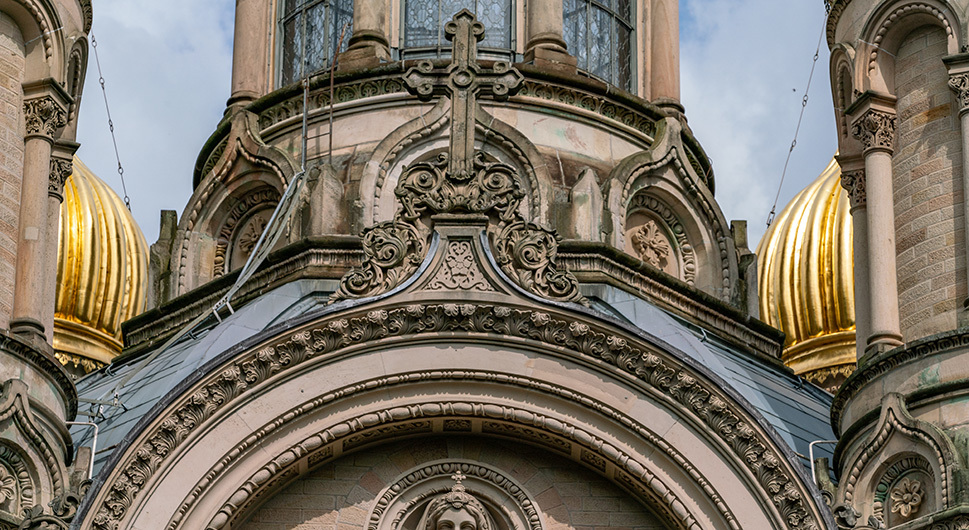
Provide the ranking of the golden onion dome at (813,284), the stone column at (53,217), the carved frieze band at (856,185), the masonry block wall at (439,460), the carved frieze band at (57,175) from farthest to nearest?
the golden onion dome at (813,284), the carved frieze band at (856,185), the carved frieze band at (57,175), the stone column at (53,217), the masonry block wall at (439,460)

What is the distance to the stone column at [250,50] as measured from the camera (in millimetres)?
36406

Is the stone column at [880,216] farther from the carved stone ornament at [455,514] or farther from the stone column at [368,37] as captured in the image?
the stone column at [368,37]

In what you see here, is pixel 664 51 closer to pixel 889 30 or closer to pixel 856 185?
pixel 856 185

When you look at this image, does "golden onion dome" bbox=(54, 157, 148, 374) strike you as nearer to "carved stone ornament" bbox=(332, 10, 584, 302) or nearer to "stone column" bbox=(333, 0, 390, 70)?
"stone column" bbox=(333, 0, 390, 70)

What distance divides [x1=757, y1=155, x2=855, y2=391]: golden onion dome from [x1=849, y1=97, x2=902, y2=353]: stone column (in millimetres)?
13239

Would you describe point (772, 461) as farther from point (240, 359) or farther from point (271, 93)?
point (271, 93)

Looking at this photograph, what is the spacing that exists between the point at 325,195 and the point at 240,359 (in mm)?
6167

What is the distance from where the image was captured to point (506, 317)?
27375 millimetres

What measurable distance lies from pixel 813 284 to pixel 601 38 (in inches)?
331

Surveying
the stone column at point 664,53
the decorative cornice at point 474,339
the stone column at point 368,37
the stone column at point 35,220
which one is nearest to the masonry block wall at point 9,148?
the stone column at point 35,220

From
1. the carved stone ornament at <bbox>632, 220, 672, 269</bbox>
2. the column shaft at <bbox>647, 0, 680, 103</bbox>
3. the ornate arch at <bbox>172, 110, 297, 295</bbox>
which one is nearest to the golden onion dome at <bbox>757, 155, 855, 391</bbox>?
the column shaft at <bbox>647, 0, 680, 103</bbox>

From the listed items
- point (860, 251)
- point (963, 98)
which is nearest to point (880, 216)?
point (860, 251)

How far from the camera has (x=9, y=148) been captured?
94.0 ft

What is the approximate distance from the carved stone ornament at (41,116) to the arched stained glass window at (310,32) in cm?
735
